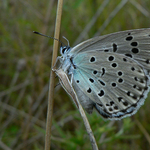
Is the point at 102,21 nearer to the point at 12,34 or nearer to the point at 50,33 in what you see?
the point at 50,33

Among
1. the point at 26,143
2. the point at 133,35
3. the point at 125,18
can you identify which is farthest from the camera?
the point at 125,18

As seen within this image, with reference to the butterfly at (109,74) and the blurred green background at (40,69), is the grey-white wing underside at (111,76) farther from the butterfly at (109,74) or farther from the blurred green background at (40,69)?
the blurred green background at (40,69)

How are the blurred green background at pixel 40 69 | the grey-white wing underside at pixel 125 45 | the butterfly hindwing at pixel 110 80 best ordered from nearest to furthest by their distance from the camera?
the grey-white wing underside at pixel 125 45 → the butterfly hindwing at pixel 110 80 → the blurred green background at pixel 40 69

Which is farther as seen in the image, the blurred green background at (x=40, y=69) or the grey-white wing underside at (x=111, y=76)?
the blurred green background at (x=40, y=69)

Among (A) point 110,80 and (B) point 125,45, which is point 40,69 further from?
(B) point 125,45

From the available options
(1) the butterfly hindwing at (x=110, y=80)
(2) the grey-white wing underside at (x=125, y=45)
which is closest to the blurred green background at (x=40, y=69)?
(1) the butterfly hindwing at (x=110, y=80)

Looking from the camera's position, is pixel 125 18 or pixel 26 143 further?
pixel 125 18

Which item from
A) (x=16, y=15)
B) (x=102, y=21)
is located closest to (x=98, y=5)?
(x=102, y=21)
